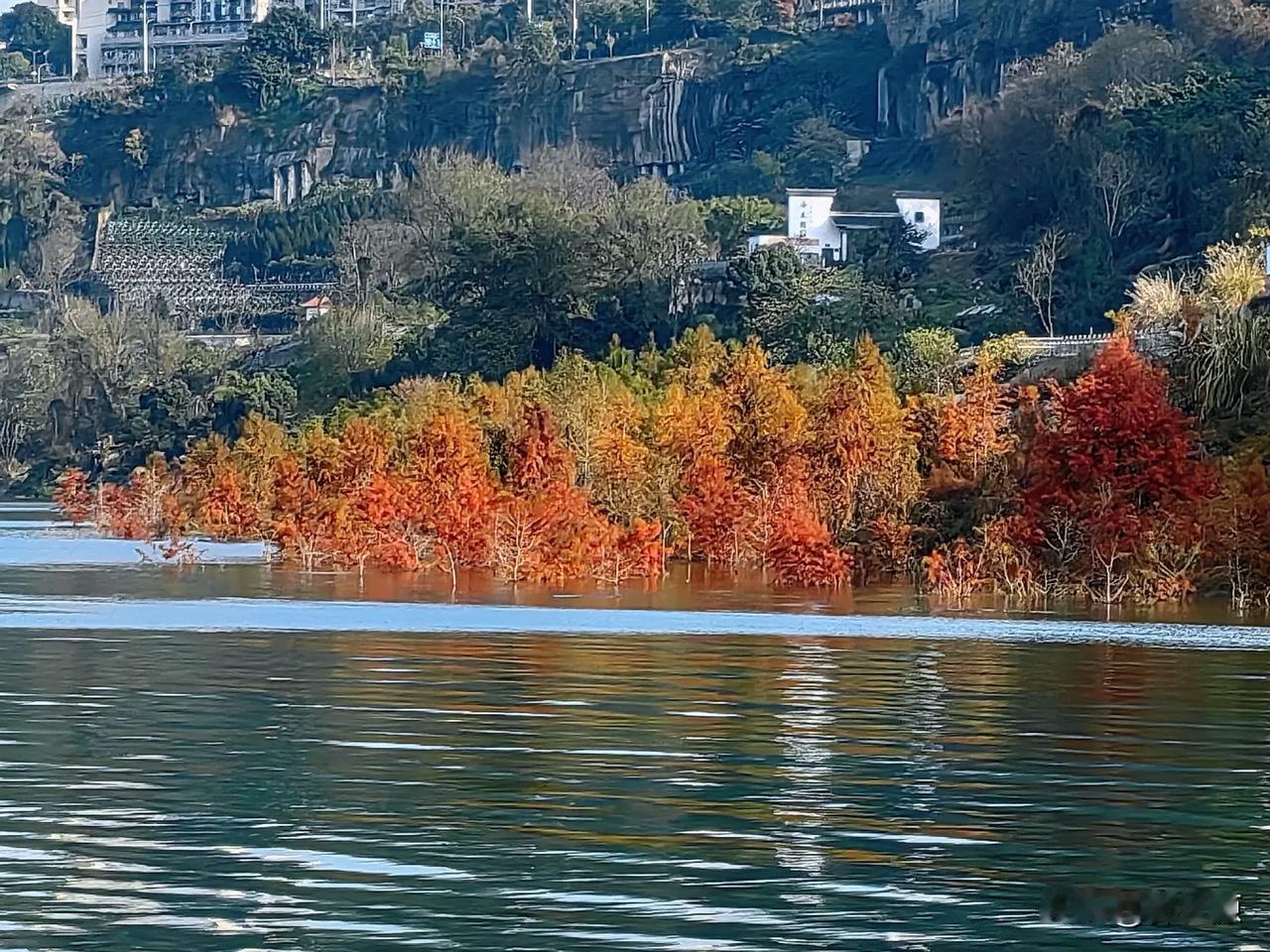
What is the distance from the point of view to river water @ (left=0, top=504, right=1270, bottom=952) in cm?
1770

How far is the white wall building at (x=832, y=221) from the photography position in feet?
421

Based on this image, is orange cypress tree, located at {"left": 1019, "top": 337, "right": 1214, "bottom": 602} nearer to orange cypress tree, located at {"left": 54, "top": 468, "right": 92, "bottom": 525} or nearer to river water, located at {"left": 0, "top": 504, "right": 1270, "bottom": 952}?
river water, located at {"left": 0, "top": 504, "right": 1270, "bottom": 952}

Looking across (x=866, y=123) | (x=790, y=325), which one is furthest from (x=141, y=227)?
(x=790, y=325)

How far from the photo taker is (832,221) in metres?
134

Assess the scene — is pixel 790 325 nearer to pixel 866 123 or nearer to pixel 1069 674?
pixel 1069 674

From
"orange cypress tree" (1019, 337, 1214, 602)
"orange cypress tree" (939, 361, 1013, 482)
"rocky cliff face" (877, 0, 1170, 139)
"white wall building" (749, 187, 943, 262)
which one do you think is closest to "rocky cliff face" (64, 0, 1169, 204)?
"rocky cliff face" (877, 0, 1170, 139)

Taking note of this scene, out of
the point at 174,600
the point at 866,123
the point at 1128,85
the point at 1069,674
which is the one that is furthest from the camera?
the point at 866,123

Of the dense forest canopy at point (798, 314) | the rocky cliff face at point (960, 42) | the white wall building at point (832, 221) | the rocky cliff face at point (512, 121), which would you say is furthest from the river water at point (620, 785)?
the rocky cliff face at point (512, 121)

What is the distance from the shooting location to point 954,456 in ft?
183

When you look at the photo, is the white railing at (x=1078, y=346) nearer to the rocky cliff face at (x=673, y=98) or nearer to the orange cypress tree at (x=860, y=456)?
Result: the orange cypress tree at (x=860, y=456)

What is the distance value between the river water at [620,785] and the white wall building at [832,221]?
88.0 metres

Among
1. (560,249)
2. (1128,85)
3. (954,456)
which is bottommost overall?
(954,456)

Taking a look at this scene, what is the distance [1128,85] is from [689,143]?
237 feet

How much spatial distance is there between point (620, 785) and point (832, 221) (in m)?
112
